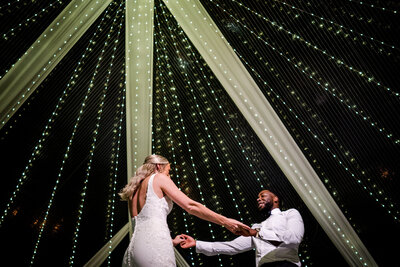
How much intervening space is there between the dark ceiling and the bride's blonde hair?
5.96 feet

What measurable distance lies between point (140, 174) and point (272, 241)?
41.7 inches

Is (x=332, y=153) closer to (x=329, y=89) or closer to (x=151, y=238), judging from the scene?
(x=329, y=89)

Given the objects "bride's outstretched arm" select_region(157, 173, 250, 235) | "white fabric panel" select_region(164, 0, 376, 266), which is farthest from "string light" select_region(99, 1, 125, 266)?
"bride's outstretched arm" select_region(157, 173, 250, 235)

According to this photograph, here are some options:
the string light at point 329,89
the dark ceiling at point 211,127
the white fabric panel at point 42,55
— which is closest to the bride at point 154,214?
the white fabric panel at point 42,55

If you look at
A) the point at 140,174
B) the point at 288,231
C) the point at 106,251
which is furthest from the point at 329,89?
the point at 106,251

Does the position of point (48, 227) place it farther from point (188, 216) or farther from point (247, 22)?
point (247, 22)

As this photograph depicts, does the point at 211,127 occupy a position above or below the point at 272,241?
above

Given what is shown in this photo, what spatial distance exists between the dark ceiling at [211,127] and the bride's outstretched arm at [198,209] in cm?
179

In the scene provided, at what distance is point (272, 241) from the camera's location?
222 cm

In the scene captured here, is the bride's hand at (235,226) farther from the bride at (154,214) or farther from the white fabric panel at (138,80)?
the white fabric panel at (138,80)

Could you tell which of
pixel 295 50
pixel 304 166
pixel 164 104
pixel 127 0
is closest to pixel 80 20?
pixel 127 0

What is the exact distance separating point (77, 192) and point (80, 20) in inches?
88.2

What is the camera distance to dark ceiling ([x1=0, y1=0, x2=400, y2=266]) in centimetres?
310

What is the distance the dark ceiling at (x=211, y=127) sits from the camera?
3.10 meters
